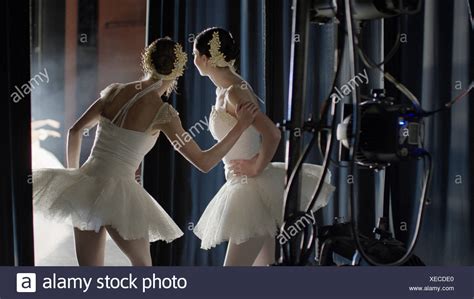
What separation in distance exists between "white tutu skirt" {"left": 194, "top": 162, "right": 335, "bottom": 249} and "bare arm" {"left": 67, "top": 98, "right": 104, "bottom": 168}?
1.45 ft

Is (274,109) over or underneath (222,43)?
underneath

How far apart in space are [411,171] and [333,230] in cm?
41

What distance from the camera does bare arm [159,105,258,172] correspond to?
246 cm

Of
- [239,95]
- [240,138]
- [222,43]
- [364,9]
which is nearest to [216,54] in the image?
[222,43]

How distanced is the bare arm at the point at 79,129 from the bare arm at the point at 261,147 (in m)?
0.40

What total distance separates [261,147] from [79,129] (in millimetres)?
551

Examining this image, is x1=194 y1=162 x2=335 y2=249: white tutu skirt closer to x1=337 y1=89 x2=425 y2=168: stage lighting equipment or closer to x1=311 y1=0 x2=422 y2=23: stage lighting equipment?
x1=337 y1=89 x2=425 y2=168: stage lighting equipment

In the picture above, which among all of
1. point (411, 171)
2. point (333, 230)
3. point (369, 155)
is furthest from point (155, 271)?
point (411, 171)

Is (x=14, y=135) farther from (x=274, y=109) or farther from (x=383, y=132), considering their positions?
(x=383, y=132)

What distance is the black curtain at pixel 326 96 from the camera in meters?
2.59

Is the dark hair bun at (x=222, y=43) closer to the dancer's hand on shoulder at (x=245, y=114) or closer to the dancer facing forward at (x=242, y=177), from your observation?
the dancer facing forward at (x=242, y=177)

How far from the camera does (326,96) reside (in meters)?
2.54

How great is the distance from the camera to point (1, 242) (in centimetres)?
245

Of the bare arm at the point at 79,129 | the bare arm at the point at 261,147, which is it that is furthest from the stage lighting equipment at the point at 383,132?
the bare arm at the point at 79,129
